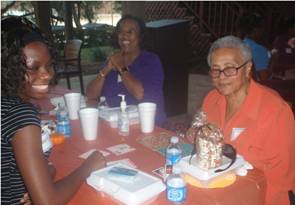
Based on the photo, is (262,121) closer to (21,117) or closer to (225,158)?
(225,158)

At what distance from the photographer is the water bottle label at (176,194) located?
1.41 meters

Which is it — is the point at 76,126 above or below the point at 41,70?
below

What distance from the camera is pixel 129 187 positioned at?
55.9 inches

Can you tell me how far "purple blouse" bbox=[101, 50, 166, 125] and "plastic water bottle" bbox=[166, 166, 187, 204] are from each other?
1498 millimetres

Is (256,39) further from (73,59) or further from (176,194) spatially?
(73,59)

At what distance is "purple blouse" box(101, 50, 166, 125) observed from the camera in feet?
9.70

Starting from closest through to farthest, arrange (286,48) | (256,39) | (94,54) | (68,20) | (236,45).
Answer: (236,45) < (256,39) < (286,48) < (68,20) < (94,54)

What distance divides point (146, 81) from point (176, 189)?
1656mm

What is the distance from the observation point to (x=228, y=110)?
7.04ft

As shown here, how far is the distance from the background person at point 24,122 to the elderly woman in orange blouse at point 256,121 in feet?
3.02

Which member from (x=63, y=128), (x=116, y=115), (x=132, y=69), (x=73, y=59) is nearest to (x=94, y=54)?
(x=73, y=59)

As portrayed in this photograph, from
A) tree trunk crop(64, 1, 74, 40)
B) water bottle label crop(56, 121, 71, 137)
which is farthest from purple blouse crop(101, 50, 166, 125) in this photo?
tree trunk crop(64, 1, 74, 40)

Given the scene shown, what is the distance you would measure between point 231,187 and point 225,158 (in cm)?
14

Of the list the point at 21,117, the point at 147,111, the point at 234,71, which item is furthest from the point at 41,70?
the point at 234,71
